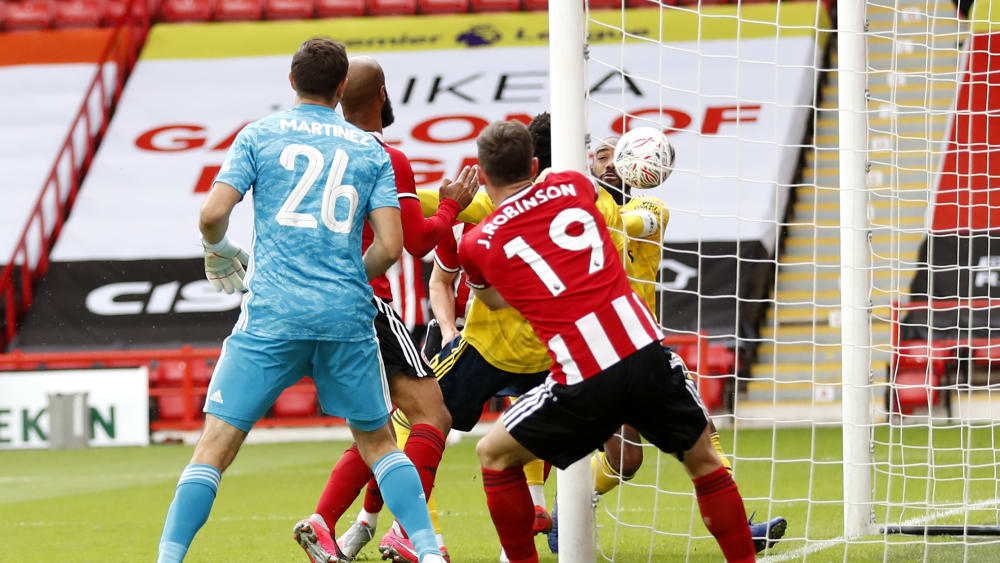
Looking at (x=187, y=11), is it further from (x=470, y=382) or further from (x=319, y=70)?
(x=319, y=70)

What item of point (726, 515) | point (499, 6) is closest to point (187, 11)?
point (499, 6)

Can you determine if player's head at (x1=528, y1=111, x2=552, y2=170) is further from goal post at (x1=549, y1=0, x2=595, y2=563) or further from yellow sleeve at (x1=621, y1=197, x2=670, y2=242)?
goal post at (x1=549, y1=0, x2=595, y2=563)

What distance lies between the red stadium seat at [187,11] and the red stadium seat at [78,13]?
902 millimetres

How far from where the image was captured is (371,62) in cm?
474

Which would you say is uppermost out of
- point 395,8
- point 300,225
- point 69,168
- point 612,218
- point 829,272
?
point 300,225

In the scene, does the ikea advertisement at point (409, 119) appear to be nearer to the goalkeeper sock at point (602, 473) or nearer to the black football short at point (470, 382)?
the goalkeeper sock at point (602, 473)

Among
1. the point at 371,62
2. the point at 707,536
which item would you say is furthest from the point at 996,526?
the point at 371,62

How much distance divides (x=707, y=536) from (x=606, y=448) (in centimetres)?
89

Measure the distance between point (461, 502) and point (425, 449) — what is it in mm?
2956

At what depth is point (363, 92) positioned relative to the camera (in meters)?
4.78

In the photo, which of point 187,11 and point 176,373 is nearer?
point 176,373

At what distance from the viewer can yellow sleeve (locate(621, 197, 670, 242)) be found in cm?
473

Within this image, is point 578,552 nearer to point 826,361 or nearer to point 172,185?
point 826,361

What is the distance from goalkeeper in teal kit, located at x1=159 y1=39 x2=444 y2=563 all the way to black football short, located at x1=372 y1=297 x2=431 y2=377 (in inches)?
20.5
